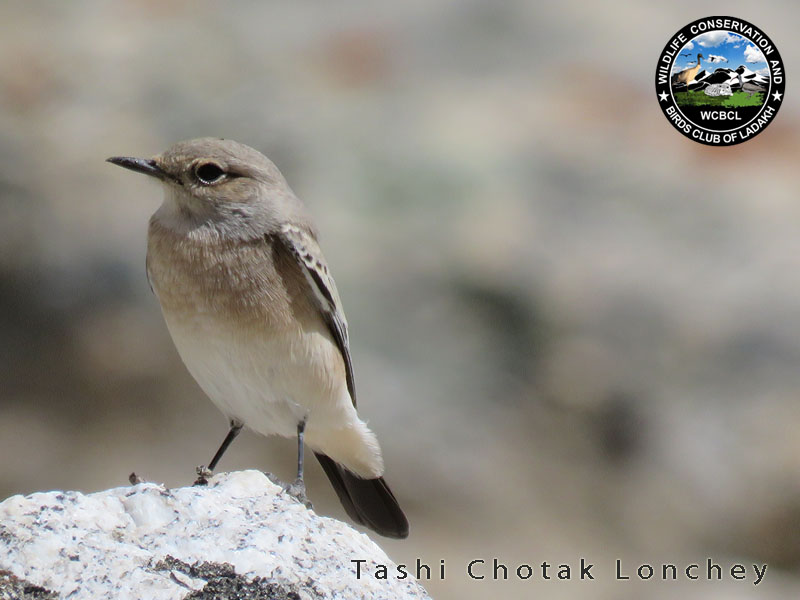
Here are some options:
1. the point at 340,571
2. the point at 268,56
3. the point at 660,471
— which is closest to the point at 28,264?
the point at 268,56

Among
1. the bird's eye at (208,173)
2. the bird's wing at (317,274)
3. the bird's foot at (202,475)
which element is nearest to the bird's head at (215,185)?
the bird's eye at (208,173)

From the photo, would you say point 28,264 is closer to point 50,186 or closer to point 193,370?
point 50,186

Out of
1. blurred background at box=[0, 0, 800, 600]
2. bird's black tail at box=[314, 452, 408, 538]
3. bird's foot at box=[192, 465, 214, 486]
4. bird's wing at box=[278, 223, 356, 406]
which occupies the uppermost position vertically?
blurred background at box=[0, 0, 800, 600]

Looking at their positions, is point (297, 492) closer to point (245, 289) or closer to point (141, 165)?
point (245, 289)

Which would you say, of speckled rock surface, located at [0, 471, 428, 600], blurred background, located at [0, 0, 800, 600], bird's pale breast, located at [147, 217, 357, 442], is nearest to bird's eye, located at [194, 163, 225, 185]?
bird's pale breast, located at [147, 217, 357, 442]

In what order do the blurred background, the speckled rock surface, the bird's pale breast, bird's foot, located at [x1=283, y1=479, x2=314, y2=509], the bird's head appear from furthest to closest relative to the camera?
the blurred background, the bird's head, the bird's pale breast, bird's foot, located at [x1=283, y1=479, x2=314, y2=509], the speckled rock surface

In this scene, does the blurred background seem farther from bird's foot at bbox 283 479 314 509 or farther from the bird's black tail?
bird's foot at bbox 283 479 314 509

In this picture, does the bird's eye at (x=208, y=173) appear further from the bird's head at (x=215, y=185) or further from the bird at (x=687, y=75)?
the bird at (x=687, y=75)
